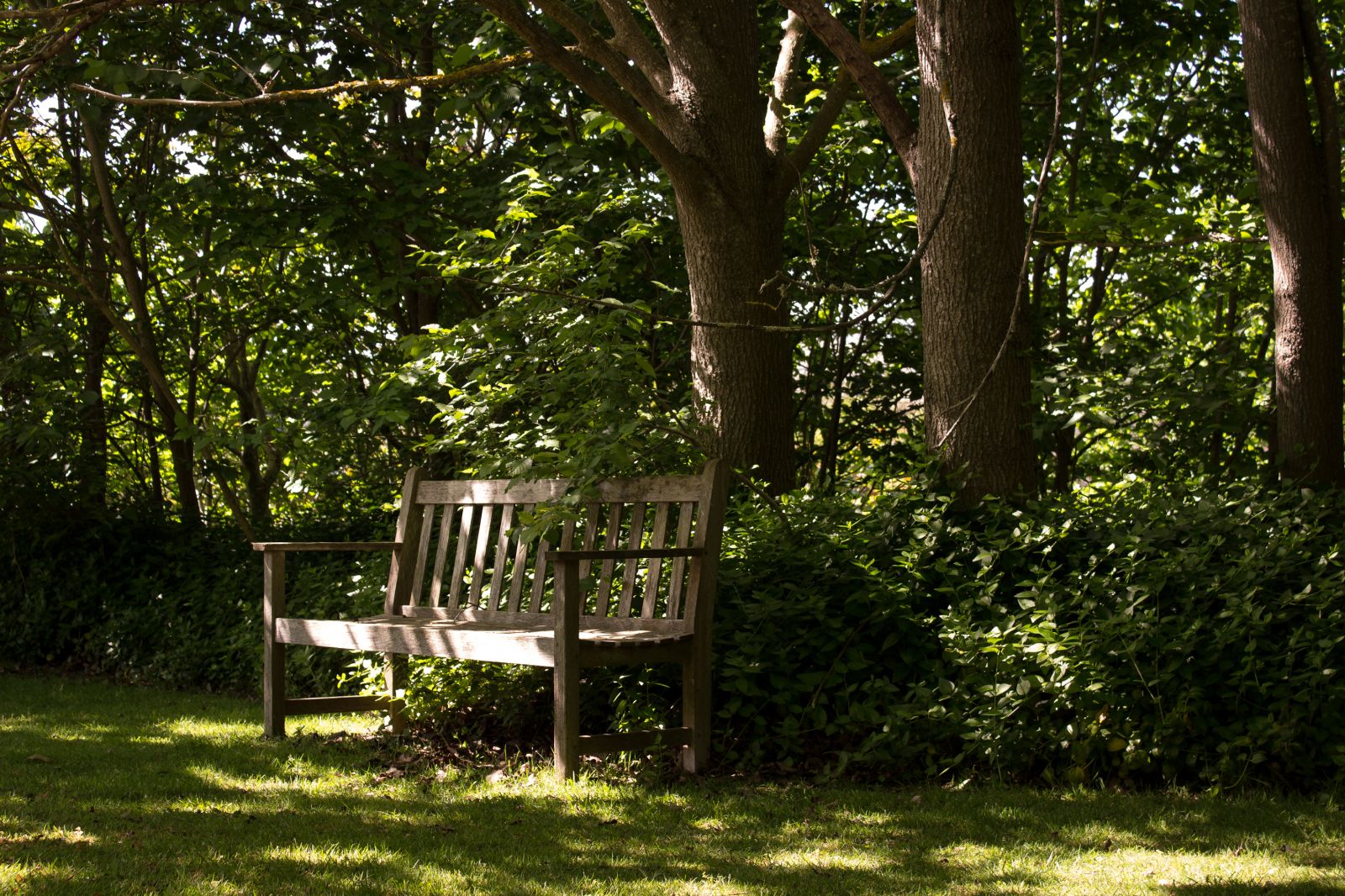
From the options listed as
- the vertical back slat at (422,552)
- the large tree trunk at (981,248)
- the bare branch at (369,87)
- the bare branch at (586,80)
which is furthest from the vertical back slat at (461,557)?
the bare branch at (369,87)

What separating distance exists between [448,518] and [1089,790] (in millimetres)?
3211

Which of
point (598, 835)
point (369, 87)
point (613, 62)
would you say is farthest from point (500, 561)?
point (369, 87)

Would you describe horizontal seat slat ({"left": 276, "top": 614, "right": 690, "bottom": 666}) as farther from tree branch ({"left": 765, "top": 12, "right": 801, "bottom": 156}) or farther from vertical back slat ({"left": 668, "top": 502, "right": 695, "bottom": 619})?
tree branch ({"left": 765, "top": 12, "right": 801, "bottom": 156})

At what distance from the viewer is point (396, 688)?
624 centimetres

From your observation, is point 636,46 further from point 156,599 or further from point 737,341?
point 156,599

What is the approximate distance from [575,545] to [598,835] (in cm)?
219

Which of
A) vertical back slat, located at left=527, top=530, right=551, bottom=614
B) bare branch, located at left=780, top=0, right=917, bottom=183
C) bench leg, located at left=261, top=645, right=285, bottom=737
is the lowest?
bench leg, located at left=261, top=645, right=285, bottom=737

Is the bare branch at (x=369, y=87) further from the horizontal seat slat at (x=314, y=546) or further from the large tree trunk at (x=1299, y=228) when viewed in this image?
the large tree trunk at (x=1299, y=228)

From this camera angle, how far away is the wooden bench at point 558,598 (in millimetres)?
4961

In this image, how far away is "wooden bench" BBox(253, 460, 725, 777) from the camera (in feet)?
16.3

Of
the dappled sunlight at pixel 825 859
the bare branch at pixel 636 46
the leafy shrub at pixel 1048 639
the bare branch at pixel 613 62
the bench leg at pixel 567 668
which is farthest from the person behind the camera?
the bare branch at pixel 636 46

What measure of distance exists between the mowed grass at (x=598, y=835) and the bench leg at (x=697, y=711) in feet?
0.64

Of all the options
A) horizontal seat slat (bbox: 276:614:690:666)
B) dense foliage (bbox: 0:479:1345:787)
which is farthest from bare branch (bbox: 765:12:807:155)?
horizontal seat slat (bbox: 276:614:690:666)

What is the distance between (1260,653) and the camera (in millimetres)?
4695
